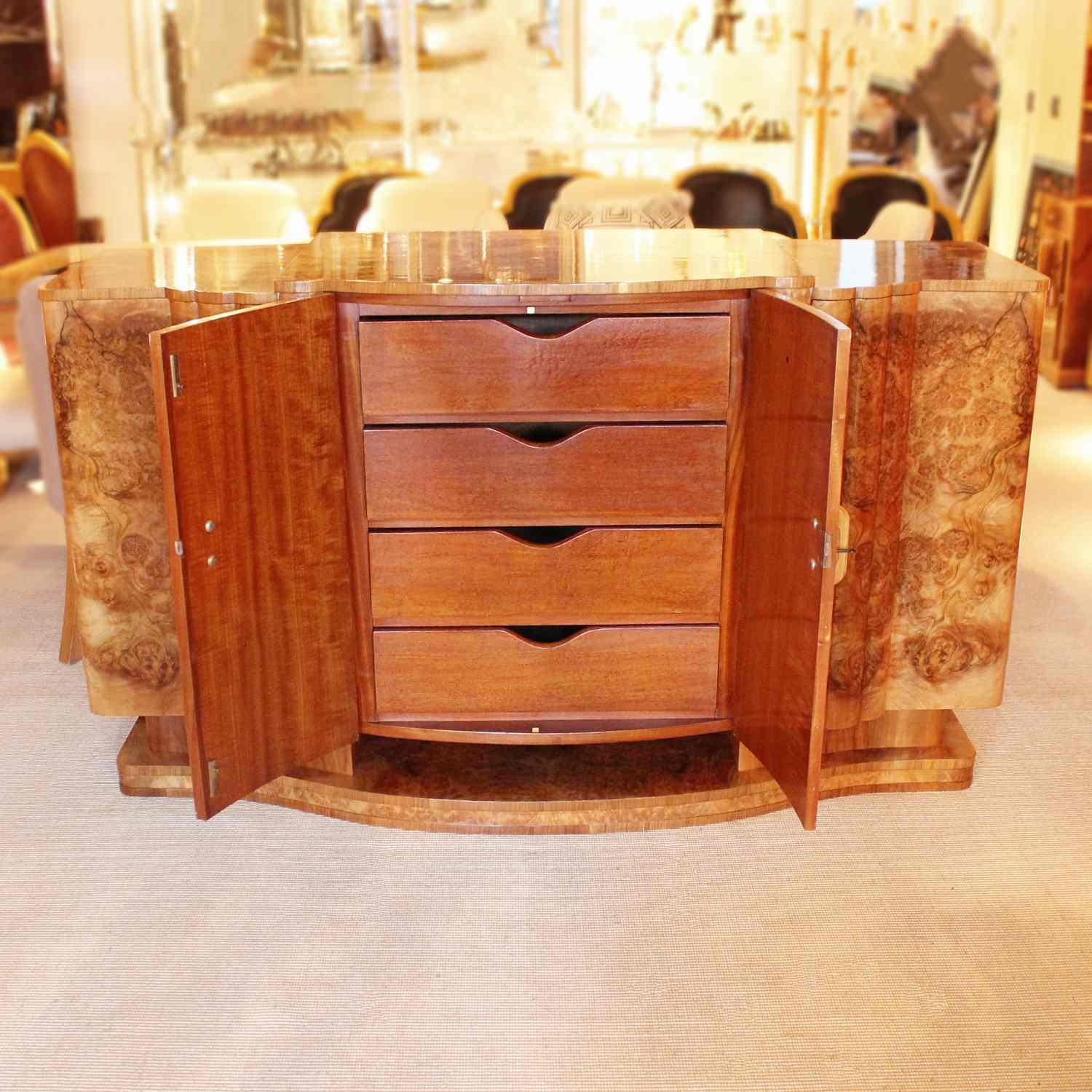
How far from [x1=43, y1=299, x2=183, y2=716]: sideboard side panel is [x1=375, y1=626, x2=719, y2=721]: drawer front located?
45cm

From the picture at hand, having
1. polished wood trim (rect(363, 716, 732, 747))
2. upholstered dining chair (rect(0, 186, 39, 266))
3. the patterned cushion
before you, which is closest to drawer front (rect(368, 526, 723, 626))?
polished wood trim (rect(363, 716, 732, 747))

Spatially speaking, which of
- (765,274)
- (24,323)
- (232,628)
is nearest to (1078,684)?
(765,274)

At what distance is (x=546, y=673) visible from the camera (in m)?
2.75

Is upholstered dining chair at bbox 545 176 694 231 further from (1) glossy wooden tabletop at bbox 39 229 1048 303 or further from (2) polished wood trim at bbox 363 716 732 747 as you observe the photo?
(2) polished wood trim at bbox 363 716 732 747

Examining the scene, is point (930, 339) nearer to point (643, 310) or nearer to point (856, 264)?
point (856, 264)

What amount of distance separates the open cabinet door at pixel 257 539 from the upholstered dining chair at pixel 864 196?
13.4 feet

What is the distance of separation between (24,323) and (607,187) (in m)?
2.70

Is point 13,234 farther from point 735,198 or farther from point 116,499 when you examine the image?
point 116,499

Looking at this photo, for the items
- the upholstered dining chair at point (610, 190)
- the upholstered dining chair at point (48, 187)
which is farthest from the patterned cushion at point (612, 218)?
the upholstered dining chair at point (48, 187)

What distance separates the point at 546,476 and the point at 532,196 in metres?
4.01

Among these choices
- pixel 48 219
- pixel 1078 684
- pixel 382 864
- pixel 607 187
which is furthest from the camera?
pixel 48 219

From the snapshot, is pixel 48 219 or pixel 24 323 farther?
pixel 48 219

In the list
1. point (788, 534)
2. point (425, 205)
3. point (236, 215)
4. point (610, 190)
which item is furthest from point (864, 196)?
point (788, 534)

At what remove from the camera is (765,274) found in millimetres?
2490
